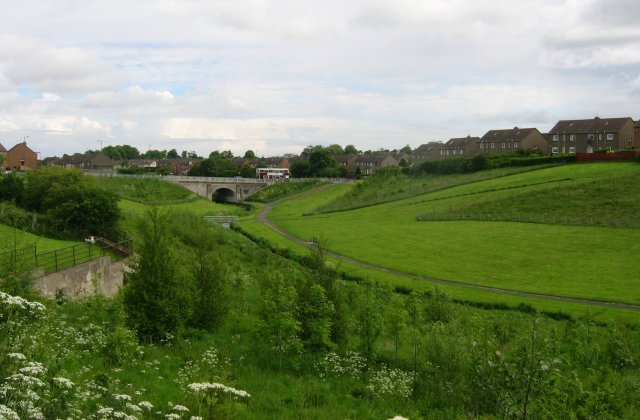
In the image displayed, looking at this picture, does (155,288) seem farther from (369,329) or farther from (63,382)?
(63,382)

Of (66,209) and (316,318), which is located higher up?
(66,209)

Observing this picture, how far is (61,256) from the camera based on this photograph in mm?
29062

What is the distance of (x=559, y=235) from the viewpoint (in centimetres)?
4903

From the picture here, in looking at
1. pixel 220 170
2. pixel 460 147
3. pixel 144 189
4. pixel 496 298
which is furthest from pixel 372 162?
pixel 496 298

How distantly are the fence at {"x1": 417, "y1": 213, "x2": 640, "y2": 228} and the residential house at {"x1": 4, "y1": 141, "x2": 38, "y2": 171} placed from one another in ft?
240

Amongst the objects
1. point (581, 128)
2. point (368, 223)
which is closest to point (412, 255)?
point (368, 223)

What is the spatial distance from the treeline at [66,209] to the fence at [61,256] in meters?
2.29

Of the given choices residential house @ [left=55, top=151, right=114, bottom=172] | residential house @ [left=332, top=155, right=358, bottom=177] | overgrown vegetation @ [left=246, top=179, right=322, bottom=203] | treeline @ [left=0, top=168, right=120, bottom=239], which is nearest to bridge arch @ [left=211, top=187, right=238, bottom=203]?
overgrown vegetation @ [left=246, top=179, right=322, bottom=203]

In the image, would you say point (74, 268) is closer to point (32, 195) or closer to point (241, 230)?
point (32, 195)

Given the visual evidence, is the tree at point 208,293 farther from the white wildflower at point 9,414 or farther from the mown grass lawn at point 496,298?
the white wildflower at point 9,414

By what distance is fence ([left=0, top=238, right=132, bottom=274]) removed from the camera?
61.0 feet

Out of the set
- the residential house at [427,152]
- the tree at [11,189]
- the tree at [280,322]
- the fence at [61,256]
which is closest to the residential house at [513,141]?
the residential house at [427,152]

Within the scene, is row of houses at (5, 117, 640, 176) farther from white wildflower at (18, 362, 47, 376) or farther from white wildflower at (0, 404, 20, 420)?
white wildflower at (0, 404, 20, 420)

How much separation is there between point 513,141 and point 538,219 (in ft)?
253
